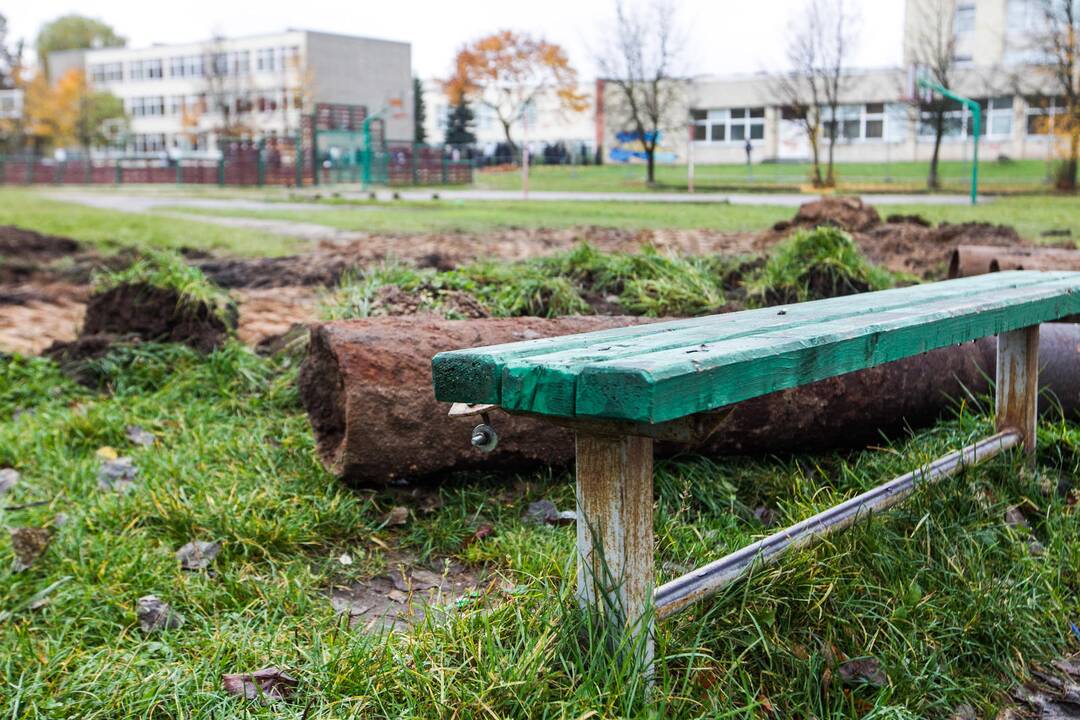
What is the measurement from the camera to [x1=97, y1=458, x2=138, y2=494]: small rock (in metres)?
3.68

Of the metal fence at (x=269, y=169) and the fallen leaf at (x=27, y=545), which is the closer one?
the fallen leaf at (x=27, y=545)

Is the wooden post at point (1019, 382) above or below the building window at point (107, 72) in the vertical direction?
below

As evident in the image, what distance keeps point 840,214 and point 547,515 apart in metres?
8.55

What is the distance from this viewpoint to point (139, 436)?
168 inches

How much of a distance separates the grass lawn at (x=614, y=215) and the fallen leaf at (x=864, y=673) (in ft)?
33.3

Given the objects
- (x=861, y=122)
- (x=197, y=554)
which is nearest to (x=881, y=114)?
(x=861, y=122)

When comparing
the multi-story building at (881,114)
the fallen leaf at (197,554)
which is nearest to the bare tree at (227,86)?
the multi-story building at (881,114)

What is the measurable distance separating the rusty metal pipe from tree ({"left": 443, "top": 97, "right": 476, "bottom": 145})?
211 ft

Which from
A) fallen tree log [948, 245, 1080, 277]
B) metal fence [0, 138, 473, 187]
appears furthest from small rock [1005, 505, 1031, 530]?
metal fence [0, 138, 473, 187]

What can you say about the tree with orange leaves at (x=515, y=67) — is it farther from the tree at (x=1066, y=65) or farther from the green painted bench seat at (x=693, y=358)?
the green painted bench seat at (x=693, y=358)

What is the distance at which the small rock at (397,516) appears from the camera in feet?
11.0

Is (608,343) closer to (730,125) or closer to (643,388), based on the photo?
(643,388)

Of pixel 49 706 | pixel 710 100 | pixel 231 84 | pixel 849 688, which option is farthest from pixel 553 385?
pixel 231 84

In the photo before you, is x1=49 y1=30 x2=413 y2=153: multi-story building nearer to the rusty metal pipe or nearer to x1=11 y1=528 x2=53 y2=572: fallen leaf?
x1=11 y1=528 x2=53 y2=572: fallen leaf
